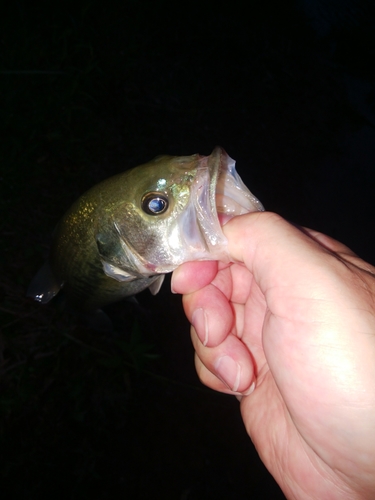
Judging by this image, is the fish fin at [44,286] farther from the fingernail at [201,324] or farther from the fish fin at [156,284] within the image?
the fingernail at [201,324]

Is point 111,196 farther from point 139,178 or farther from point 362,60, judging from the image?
point 362,60

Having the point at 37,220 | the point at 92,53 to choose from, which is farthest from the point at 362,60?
the point at 37,220

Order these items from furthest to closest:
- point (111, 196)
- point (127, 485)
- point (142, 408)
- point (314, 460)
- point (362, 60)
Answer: point (362, 60)
point (142, 408)
point (127, 485)
point (111, 196)
point (314, 460)

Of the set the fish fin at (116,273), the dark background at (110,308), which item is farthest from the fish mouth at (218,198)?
the dark background at (110,308)

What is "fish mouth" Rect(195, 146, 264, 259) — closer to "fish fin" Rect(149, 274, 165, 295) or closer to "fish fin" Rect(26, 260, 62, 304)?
"fish fin" Rect(149, 274, 165, 295)

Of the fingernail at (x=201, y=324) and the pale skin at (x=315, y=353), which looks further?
the fingernail at (x=201, y=324)

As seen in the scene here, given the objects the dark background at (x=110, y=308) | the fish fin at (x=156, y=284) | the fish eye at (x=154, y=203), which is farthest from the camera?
the dark background at (x=110, y=308)

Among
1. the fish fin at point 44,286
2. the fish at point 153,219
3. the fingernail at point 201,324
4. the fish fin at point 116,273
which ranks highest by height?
the fish at point 153,219

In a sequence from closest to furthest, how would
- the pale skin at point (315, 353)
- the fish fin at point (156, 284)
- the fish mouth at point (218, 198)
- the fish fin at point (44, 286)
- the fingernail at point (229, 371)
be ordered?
the pale skin at point (315, 353), the fish mouth at point (218, 198), the fingernail at point (229, 371), the fish fin at point (156, 284), the fish fin at point (44, 286)
